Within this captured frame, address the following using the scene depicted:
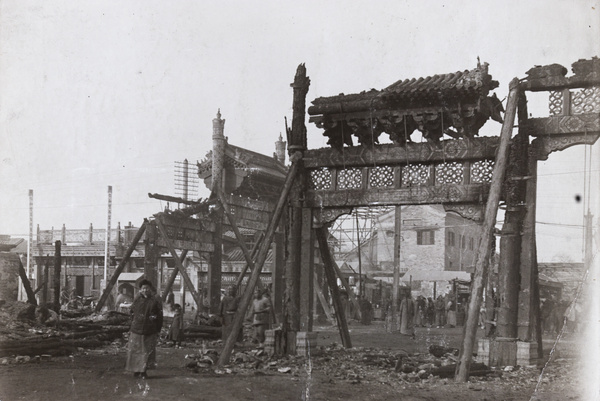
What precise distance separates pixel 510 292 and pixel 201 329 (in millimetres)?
9443

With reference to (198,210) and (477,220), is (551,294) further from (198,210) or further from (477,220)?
(477,220)

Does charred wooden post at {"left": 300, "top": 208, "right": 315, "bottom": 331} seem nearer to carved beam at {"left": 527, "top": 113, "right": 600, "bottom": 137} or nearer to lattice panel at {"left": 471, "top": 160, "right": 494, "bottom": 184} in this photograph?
lattice panel at {"left": 471, "top": 160, "right": 494, "bottom": 184}

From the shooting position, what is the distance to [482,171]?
35.3 ft

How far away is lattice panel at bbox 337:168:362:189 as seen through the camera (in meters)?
11.9

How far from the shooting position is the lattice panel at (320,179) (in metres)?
12.2

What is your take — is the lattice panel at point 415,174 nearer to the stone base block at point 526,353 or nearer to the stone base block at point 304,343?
the stone base block at point 526,353

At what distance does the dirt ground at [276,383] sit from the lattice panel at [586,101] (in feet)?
13.7

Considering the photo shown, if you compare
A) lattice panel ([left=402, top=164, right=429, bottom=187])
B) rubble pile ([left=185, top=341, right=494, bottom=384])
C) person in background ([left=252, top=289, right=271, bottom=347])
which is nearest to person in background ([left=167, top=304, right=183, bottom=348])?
person in background ([left=252, top=289, right=271, bottom=347])

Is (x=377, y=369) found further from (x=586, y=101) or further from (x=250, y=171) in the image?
(x=250, y=171)

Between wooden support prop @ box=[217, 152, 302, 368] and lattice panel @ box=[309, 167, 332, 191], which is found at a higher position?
lattice panel @ box=[309, 167, 332, 191]

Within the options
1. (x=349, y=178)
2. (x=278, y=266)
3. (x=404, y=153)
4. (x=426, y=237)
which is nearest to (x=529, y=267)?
(x=404, y=153)

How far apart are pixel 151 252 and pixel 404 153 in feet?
36.8

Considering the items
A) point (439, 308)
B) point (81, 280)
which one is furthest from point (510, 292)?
point (81, 280)

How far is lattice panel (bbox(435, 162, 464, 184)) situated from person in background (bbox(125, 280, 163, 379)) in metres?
5.36
